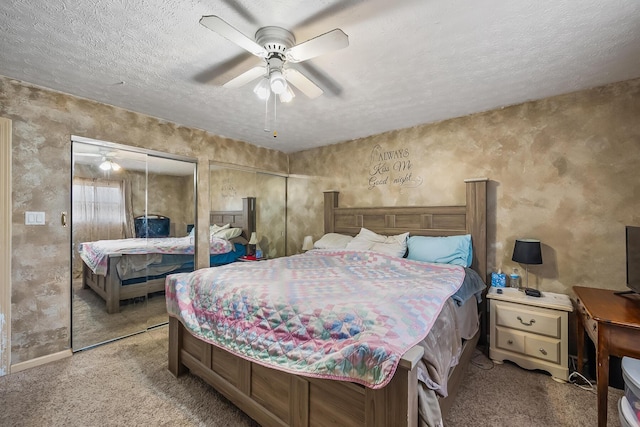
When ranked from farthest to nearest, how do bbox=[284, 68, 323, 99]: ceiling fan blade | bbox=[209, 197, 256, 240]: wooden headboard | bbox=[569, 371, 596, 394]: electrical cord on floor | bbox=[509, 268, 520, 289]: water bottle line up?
bbox=[209, 197, 256, 240]: wooden headboard → bbox=[509, 268, 520, 289]: water bottle → bbox=[569, 371, 596, 394]: electrical cord on floor → bbox=[284, 68, 323, 99]: ceiling fan blade

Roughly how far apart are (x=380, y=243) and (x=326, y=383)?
203 cm

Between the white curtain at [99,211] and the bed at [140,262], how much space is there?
73mm

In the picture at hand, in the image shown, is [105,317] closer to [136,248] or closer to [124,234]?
[136,248]

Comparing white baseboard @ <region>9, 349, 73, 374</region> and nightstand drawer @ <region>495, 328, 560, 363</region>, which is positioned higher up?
nightstand drawer @ <region>495, 328, 560, 363</region>

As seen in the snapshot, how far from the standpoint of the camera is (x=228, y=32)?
1379 millimetres

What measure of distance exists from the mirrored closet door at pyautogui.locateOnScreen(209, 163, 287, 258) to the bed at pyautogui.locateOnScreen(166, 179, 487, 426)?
174cm

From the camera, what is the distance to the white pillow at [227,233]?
3.67m

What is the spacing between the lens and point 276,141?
400 centimetres

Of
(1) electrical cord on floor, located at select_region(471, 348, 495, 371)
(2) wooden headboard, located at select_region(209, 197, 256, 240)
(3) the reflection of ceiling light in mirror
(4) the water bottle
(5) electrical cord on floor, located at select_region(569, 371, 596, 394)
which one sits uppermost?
(3) the reflection of ceiling light in mirror

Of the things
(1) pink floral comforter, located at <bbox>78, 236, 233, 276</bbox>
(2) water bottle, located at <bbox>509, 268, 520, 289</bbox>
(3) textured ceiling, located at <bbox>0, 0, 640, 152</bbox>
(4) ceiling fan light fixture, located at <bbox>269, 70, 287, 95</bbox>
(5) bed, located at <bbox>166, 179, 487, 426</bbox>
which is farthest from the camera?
(1) pink floral comforter, located at <bbox>78, 236, 233, 276</bbox>

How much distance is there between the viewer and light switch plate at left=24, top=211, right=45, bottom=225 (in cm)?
230

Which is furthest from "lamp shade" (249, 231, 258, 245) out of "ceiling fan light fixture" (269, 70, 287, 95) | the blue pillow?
"ceiling fan light fixture" (269, 70, 287, 95)

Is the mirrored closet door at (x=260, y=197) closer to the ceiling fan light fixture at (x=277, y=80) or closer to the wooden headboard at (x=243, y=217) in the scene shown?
the wooden headboard at (x=243, y=217)

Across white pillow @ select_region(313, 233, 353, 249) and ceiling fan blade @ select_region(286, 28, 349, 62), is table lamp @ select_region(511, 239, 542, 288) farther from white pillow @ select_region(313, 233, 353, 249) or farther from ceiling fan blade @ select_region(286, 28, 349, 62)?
ceiling fan blade @ select_region(286, 28, 349, 62)
